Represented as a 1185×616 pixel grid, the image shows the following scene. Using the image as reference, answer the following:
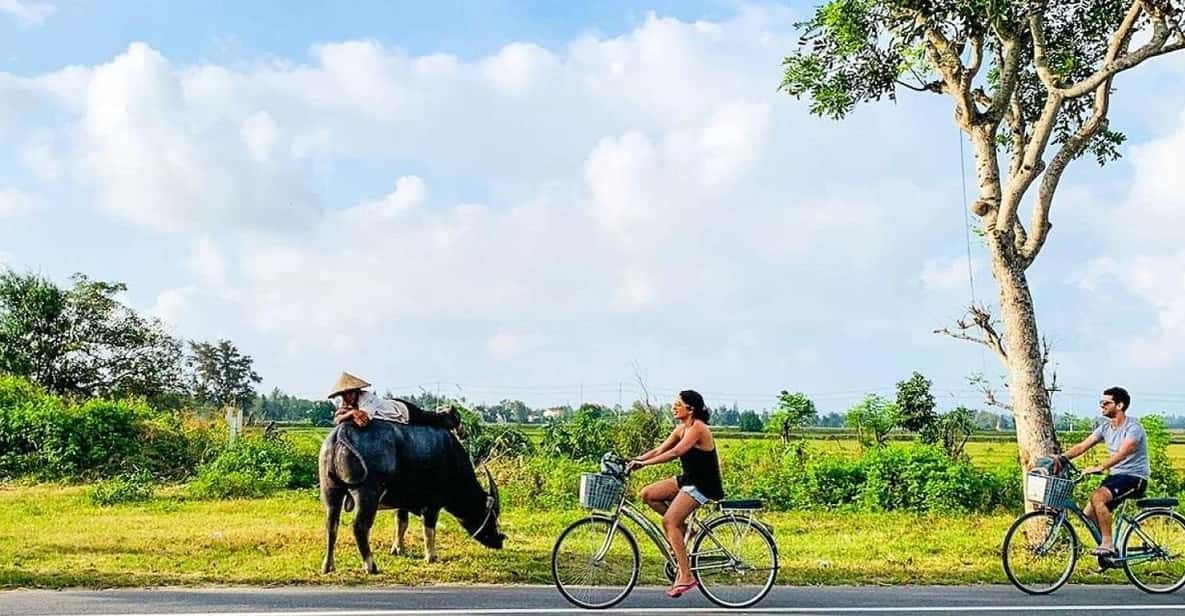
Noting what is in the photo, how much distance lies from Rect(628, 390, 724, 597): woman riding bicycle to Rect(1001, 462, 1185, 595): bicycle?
283 centimetres

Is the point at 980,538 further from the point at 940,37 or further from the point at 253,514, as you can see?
the point at 253,514

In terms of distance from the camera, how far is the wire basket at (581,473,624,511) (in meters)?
8.16

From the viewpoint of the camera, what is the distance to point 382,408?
34.4 ft

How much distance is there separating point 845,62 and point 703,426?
6447mm

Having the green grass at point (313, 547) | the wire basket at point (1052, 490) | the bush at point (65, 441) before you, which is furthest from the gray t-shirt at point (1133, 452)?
the bush at point (65, 441)

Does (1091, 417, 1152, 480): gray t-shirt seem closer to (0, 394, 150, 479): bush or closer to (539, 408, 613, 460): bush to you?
(539, 408, 613, 460): bush

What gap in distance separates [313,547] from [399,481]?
158 centimetres

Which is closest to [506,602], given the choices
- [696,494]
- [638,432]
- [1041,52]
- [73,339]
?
[696,494]

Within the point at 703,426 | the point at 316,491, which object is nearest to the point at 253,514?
the point at 316,491

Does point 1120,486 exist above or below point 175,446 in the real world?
below

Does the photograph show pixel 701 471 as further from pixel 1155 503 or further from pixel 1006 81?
pixel 1006 81

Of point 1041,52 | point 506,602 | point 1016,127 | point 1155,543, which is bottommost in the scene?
point 506,602

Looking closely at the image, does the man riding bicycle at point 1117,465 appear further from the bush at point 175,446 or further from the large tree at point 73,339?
the large tree at point 73,339

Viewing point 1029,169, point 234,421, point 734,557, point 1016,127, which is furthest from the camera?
point 234,421
